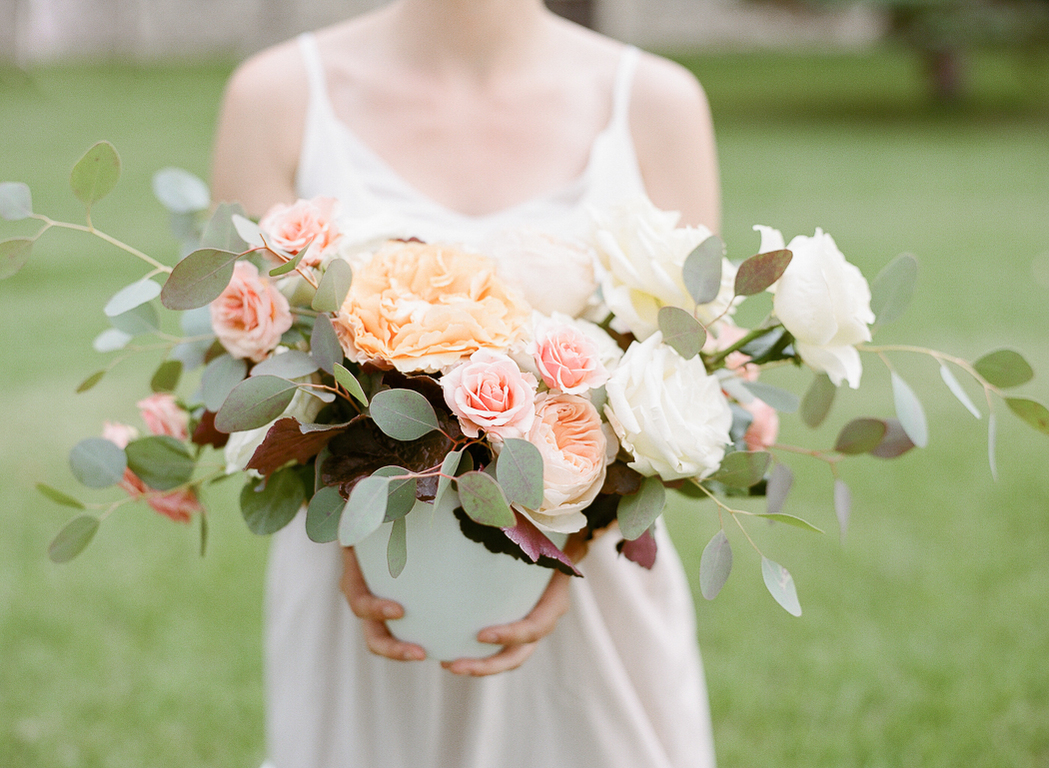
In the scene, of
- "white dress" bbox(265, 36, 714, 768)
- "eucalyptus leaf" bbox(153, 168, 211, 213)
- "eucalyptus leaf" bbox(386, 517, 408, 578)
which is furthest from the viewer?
"white dress" bbox(265, 36, 714, 768)

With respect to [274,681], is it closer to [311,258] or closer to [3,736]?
[311,258]

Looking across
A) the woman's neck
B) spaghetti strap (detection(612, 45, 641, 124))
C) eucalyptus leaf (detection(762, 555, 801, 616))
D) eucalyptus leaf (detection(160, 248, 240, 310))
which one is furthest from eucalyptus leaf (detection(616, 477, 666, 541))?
the woman's neck

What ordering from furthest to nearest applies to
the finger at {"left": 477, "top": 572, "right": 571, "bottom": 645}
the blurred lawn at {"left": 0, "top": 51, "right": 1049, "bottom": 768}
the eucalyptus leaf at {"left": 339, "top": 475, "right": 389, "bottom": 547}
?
the blurred lawn at {"left": 0, "top": 51, "right": 1049, "bottom": 768}
the finger at {"left": 477, "top": 572, "right": 571, "bottom": 645}
the eucalyptus leaf at {"left": 339, "top": 475, "right": 389, "bottom": 547}

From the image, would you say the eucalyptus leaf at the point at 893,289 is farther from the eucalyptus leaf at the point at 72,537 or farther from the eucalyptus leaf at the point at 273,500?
the eucalyptus leaf at the point at 72,537

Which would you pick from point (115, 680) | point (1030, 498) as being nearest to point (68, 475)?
point (115, 680)

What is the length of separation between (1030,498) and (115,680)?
10.5 feet

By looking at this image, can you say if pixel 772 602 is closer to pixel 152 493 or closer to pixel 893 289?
pixel 893 289

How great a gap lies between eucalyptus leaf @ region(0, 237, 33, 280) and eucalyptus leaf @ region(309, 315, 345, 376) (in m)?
0.32

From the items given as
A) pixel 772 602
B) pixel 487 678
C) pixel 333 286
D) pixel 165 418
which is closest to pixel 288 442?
pixel 333 286

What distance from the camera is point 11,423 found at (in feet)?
14.5

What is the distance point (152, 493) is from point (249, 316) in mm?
300

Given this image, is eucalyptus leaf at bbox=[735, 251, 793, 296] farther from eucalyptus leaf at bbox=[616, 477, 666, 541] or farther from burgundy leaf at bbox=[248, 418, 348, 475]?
burgundy leaf at bbox=[248, 418, 348, 475]

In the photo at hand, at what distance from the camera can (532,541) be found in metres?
0.98

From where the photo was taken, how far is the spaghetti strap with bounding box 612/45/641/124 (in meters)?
1.67
